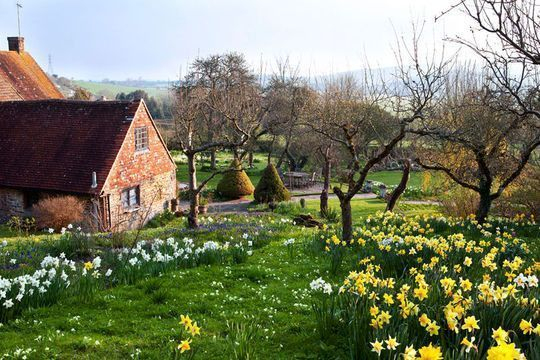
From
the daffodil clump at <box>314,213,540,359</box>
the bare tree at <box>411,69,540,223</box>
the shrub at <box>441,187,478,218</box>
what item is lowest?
the shrub at <box>441,187,478,218</box>

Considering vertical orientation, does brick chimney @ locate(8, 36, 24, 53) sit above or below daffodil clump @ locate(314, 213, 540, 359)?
above

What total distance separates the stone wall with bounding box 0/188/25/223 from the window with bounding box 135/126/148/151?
5240 millimetres

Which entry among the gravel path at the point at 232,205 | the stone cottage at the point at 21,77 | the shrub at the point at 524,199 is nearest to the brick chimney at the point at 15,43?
the stone cottage at the point at 21,77

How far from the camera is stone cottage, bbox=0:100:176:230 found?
2002cm

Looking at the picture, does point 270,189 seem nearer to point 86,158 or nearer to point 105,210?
point 105,210

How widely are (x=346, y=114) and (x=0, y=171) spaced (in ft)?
51.9

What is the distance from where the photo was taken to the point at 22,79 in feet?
95.5

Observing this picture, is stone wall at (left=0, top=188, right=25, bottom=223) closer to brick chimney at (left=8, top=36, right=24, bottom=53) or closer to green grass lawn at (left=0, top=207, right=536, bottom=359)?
brick chimney at (left=8, top=36, right=24, bottom=53)

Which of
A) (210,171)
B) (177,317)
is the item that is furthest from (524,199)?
(210,171)

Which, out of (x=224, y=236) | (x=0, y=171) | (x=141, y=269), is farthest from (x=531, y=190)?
(x=0, y=171)

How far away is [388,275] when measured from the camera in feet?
24.3

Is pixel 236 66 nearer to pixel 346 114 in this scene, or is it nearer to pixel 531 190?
pixel 346 114

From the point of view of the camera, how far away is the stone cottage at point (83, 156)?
2002cm

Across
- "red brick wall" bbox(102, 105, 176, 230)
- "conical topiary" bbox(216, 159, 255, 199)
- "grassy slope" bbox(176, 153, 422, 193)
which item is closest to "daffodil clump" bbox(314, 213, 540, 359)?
"red brick wall" bbox(102, 105, 176, 230)
